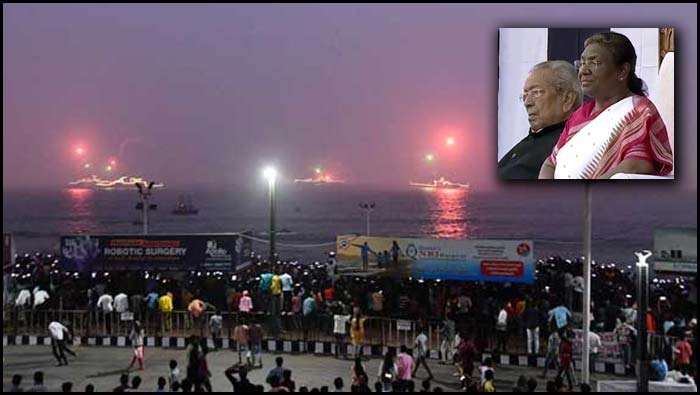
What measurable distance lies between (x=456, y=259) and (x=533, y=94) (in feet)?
11.6

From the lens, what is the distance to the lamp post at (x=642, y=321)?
12273 mm

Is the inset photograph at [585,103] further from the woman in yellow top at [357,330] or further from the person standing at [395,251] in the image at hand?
the woman in yellow top at [357,330]

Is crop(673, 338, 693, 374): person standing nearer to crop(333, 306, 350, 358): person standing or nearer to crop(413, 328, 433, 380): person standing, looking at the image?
crop(413, 328, 433, 380): person standing

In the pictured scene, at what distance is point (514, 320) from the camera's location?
49.2 feet

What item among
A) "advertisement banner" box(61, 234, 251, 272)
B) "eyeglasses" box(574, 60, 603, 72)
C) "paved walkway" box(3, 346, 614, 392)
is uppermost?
"eyeglasses" box(574, 60, 603, 72)

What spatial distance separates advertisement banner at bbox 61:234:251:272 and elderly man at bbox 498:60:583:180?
655cm

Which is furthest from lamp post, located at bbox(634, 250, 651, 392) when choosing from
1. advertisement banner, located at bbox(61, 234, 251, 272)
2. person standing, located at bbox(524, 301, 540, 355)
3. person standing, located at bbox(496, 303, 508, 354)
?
advertisement banner, located at bbox(61, 234, 251, 272)

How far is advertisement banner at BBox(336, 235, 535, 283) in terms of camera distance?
16.2 meters

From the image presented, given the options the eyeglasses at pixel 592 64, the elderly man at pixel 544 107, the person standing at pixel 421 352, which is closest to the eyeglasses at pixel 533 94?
the elderly man at pixel 544 107

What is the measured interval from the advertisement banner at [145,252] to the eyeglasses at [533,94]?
6802 mm

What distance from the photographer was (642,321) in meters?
12.6

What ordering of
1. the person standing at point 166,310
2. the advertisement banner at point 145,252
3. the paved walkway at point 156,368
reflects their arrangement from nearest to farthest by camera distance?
the paved walkway at point 156,368 → the person standing at point 166,310 → the advertisement banner at point 145,252

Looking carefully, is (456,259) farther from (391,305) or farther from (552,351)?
(552,351)

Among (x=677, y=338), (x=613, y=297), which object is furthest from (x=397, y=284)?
(x=677, y=338)
